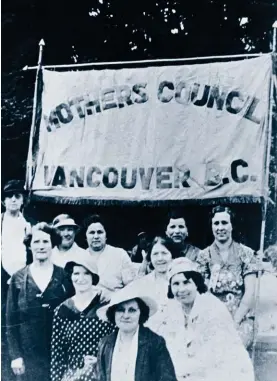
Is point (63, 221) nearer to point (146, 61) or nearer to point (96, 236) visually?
point (96, 236)

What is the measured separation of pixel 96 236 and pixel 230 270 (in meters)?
1.06

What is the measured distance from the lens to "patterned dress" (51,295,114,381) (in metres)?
4.65

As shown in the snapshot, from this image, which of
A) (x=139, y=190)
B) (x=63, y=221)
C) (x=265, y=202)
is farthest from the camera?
(x=63, y=221)

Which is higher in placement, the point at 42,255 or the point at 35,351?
the point at 42,255

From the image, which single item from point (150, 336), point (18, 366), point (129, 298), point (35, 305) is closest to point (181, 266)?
point (129, 298)

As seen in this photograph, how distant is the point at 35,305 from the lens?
4.79m

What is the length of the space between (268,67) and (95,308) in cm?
223

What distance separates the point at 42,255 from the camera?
15.8ft

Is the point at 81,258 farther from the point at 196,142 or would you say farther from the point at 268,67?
the point at 268,67

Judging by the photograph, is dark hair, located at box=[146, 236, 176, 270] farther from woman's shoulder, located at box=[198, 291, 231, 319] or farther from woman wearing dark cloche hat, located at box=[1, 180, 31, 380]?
woman wearing dark cloche hat, located at box=[1, 180, 31, 380]

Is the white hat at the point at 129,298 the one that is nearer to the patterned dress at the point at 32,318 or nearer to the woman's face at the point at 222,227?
the patterned dress at the point at 32,318

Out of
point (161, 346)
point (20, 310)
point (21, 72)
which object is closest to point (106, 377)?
point (161, 346)

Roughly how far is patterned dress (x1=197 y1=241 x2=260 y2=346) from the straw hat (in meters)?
0.81

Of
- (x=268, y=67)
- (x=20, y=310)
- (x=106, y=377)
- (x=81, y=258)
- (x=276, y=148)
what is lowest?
(x=106, y=377)
